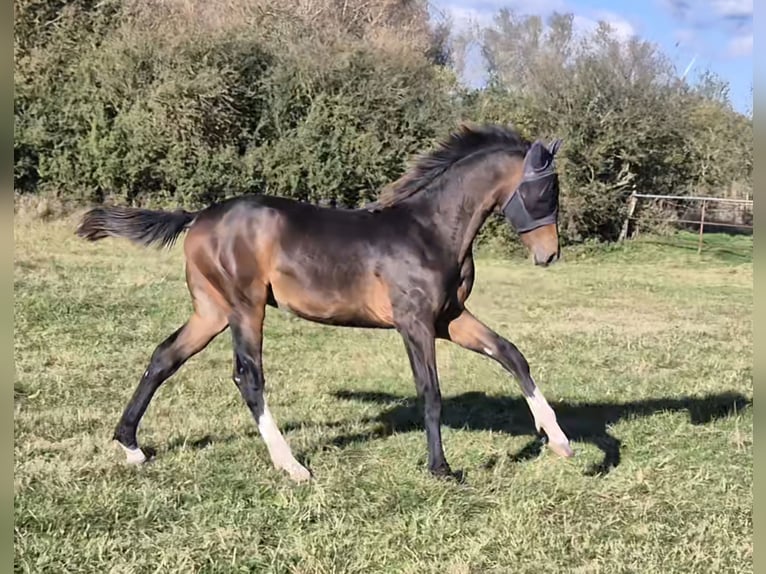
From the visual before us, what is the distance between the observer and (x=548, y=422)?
15.0 ft

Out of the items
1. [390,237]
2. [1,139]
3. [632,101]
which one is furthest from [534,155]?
[632,101]

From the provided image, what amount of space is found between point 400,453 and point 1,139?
3.99 meters

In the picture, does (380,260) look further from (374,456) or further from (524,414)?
(524,414)

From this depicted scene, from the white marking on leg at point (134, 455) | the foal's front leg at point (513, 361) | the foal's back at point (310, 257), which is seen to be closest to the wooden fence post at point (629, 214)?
the foal's front leg at point (513, 361)

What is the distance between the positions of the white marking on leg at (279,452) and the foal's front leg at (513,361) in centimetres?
120

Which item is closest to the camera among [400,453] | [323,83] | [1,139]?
[1,139]

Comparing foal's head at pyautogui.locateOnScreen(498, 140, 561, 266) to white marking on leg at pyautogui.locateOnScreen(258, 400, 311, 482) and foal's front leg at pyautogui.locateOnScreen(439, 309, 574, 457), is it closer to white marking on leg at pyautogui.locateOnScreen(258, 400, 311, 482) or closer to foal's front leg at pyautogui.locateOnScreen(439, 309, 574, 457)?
foal's front leg at pyautogui.locateOnScreen(439, 309, 574, 457)

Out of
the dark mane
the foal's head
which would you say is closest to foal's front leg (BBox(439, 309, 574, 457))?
the foal's head

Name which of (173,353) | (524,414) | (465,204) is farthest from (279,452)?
(524,414)

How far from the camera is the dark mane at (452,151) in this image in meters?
4.78

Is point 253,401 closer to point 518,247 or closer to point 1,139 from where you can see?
point 1,139

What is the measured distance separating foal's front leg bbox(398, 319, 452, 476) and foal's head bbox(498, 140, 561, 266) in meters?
0.84

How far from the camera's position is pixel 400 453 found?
491 centimetres

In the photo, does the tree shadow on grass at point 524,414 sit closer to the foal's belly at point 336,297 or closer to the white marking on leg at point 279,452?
the white marking on leg at point 279,452
